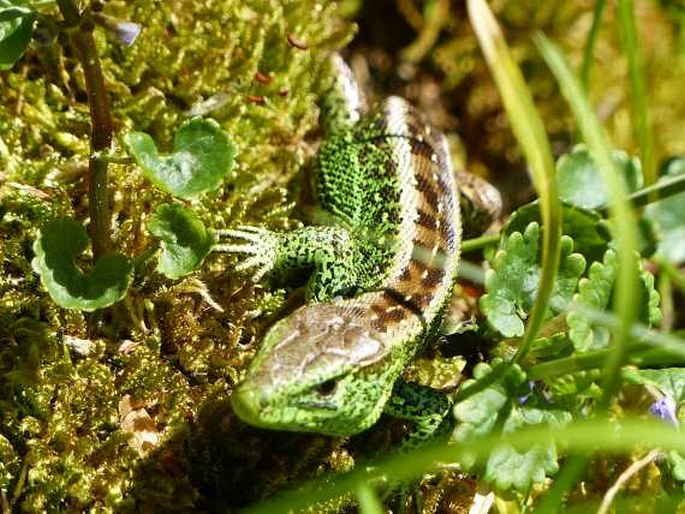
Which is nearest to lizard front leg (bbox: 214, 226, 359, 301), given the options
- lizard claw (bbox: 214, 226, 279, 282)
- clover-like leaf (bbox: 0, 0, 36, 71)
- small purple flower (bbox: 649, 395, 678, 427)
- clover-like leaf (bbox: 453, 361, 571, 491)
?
lizard claw (bbox: 214, 226, 279, 282)

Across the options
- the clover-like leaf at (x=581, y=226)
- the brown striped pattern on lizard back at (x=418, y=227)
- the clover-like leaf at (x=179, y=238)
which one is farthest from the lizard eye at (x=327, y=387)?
the clover-like leaf at (x=581, y=226)

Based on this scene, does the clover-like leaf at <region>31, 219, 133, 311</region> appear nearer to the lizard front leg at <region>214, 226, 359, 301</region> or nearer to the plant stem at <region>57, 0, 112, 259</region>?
the plant stem at <region>57, 0, 112, 259</region>

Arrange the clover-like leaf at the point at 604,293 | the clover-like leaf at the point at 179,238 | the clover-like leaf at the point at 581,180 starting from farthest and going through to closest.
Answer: the clover-like leaf at the point at 581,180
the clover-like leaf at the point at 604,293
the clover-like leaf at the point at 179,238

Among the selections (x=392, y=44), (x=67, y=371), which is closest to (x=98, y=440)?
(x=67, y=371)

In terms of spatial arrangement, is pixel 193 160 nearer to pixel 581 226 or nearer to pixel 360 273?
pixel 360 273

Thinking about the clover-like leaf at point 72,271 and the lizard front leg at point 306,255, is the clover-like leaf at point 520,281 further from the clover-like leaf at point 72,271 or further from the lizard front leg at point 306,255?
the clover-like leaf at point 72,271
